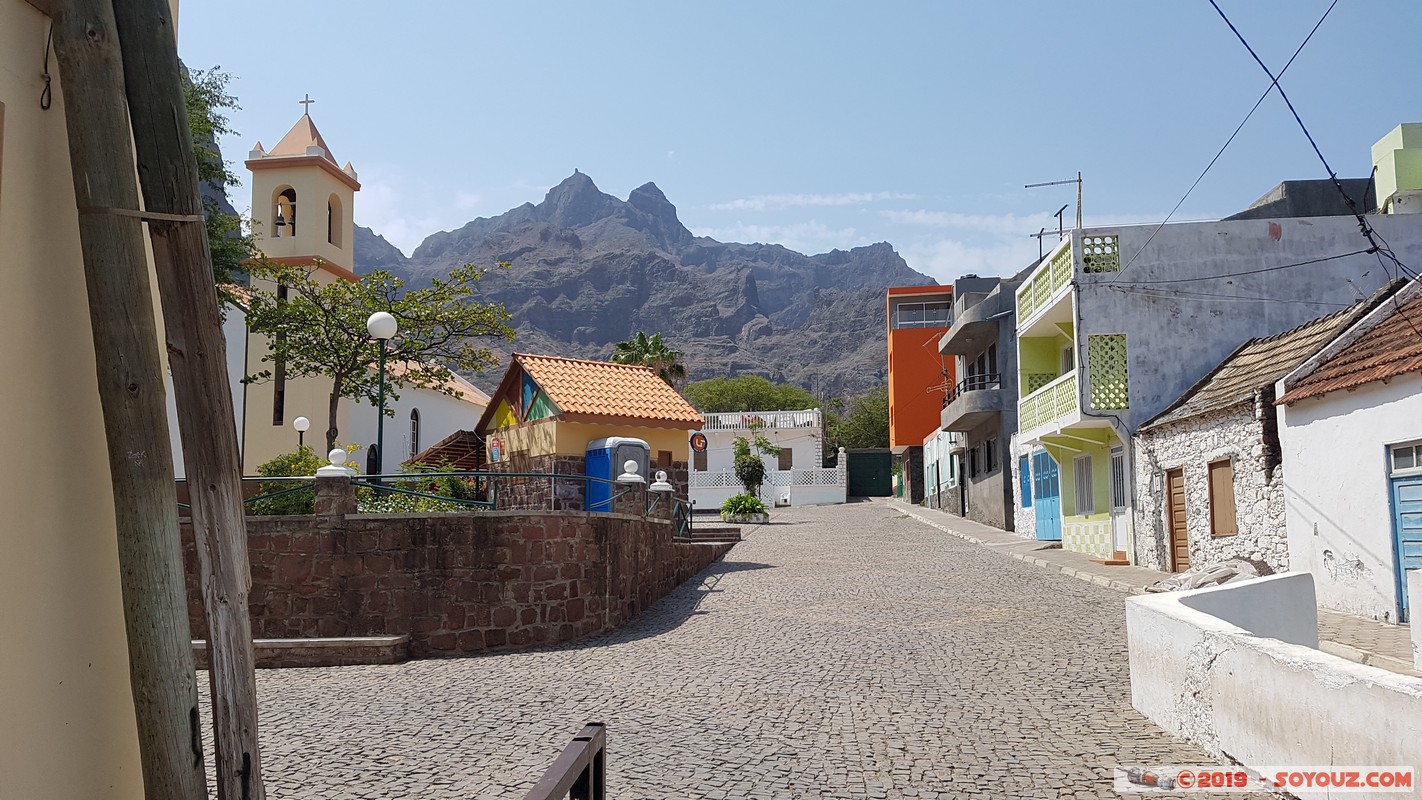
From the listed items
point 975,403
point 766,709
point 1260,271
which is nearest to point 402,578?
point 766,709

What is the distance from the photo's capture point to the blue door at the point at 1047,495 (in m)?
24.3

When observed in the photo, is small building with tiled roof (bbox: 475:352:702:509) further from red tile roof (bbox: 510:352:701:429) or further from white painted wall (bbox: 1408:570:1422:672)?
white painted wall (bbox: 1408:570:1422:672)

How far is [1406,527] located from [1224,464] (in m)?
4.35

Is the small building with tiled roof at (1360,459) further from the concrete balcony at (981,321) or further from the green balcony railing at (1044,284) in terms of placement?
the concrete balcony at (981,321)

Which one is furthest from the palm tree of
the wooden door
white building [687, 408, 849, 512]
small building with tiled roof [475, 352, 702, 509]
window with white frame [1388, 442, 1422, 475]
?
window with white frame [1388, 442, 1422, 475]

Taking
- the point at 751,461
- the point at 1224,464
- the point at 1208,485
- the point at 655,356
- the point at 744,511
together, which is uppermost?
the point at 655,356

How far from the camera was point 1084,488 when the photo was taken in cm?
2270

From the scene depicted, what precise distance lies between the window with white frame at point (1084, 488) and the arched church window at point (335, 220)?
2293cm

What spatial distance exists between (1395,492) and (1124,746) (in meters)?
7.67

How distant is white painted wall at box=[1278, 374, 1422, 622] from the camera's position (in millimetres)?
12008

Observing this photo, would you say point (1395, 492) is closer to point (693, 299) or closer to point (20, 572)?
point (20, 572)

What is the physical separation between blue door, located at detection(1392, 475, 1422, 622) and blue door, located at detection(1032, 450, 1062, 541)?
1180cm

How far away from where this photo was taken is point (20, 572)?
10.6 feet

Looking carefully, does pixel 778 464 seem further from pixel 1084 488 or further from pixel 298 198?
pixel 1084 488
